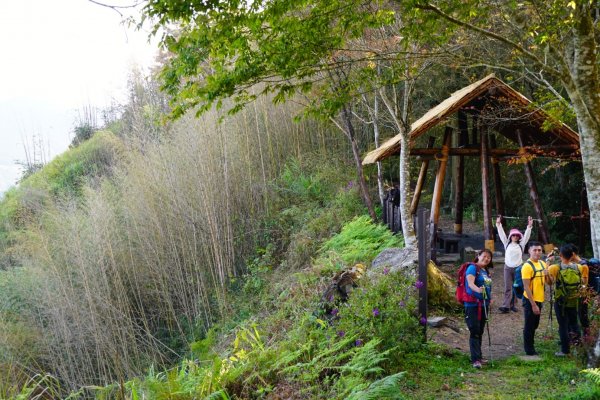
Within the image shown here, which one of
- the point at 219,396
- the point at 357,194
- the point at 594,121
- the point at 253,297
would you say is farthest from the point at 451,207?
the point at 219,396

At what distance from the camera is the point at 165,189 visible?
11.9 m

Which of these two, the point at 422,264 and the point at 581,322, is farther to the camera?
the point at 422,264

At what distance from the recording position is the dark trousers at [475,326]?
5.45 m

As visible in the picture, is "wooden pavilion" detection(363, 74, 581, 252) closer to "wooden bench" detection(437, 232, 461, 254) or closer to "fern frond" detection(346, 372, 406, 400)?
"wooden bench" detection(437, 232, 461, 254)

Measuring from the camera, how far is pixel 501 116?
33.7ft

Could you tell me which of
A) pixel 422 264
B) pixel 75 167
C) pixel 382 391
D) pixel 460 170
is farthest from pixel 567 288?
pixel 75 167

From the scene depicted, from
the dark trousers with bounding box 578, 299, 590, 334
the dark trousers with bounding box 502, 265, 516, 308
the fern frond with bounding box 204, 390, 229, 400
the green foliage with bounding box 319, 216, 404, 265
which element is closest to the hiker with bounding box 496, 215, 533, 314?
the dark trousers with bounding box 502, 265, 516, 308

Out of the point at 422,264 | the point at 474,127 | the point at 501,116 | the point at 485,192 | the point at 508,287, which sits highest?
the point at 501,116

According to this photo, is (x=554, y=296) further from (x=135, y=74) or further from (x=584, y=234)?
(x=135, y=74)

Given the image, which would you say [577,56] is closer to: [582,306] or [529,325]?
[582,306]

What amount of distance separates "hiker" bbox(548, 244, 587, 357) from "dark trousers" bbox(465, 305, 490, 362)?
0.72 metres

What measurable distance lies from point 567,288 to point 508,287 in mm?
2354

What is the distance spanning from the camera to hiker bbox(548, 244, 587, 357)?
5352 millimetres

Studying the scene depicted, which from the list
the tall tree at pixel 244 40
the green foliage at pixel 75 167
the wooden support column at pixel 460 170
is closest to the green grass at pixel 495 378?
the tall tree at pixel 244 40
